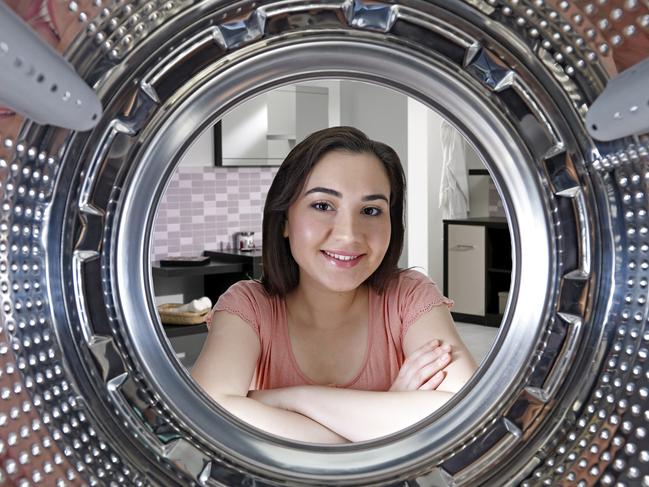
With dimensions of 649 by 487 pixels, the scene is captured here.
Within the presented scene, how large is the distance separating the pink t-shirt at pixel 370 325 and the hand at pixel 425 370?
72 millimetres

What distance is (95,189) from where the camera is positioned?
0.36 meters

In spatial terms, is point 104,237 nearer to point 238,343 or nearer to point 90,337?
point 90,337

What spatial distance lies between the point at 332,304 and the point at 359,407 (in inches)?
13.5

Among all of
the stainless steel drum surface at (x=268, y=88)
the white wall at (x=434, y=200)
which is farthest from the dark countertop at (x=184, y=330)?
the stainless steel drum surface at (x=268, y=88)

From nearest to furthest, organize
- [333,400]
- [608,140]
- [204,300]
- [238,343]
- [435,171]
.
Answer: [608,140] → [333,400] → [238,343] → [204,300] → [435,171]

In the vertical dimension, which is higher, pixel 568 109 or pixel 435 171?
pixel 435 171

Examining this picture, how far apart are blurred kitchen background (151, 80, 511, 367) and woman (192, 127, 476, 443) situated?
1146 mm

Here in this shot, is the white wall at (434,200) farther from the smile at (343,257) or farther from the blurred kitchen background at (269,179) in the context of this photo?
the smile at (343,257)

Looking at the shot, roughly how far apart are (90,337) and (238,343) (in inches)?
20.0

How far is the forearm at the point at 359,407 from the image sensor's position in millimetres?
546

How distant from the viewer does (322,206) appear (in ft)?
2.76

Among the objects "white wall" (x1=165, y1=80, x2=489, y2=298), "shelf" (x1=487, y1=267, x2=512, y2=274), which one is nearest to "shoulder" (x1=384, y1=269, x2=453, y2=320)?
"white wall" (x1=165, y1=80, x2=489, y2=298)

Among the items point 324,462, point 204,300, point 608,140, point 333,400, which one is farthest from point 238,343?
point 204,300

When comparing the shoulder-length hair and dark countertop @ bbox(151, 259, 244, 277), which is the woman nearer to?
the shoulder-length hair
